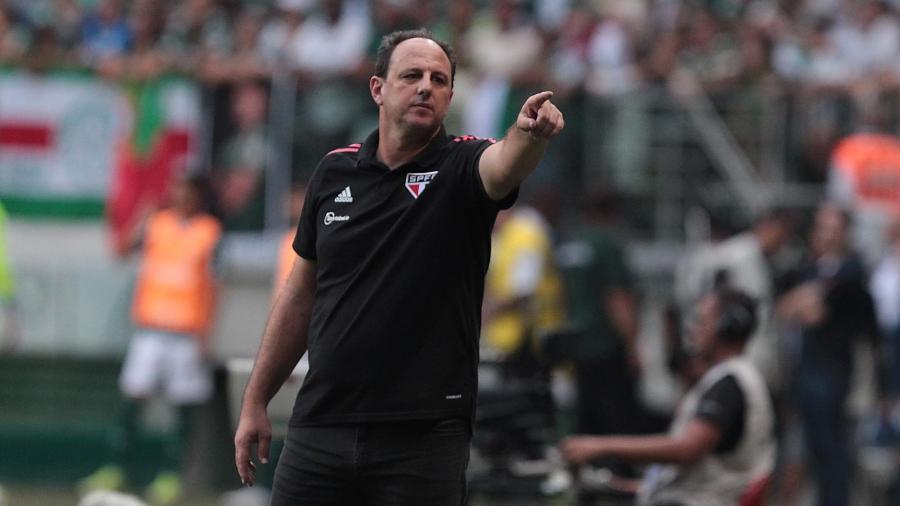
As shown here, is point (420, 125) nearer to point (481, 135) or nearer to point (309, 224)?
point (309, 224)

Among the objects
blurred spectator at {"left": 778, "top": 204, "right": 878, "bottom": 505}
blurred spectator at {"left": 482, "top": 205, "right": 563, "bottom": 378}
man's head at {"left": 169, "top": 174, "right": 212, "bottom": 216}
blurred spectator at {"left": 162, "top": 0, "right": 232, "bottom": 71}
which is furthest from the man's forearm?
blurred spectator at {"left": 162, "top": 0, "right": 232, "bottom": 71}

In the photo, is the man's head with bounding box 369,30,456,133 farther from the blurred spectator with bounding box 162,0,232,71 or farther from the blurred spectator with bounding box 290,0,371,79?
the blurred spectator with bounding box 162,0,232,71

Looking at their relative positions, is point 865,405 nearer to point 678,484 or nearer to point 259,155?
point 259,155

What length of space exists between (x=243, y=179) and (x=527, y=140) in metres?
8.68

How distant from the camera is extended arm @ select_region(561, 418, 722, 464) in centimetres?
660

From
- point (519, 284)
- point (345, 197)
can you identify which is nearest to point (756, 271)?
point (519, 284)

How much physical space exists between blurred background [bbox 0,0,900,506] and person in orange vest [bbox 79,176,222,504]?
225 mm

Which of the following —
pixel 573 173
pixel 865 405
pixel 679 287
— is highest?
pixel 573 173

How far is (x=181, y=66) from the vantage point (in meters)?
13.4

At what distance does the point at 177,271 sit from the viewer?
12508mm

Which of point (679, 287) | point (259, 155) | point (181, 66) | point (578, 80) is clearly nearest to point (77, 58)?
point (181, 66)

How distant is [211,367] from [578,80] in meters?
3.47

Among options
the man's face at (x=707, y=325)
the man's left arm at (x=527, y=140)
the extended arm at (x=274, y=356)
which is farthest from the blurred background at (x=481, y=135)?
the man's left arm at (x=527, y=140)

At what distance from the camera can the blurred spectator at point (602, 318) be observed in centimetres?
1191
